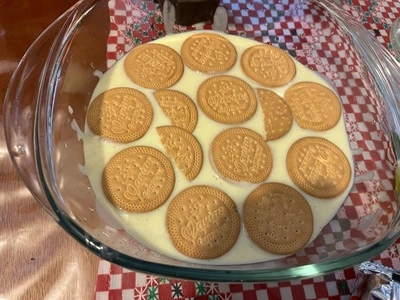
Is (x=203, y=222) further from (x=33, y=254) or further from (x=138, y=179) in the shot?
(x=33, y=254)

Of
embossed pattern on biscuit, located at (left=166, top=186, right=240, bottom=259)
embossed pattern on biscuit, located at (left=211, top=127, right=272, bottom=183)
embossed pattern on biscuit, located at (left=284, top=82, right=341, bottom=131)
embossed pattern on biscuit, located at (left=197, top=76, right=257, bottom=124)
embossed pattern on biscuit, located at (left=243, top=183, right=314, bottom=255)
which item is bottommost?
embossed pattern on biscuit, located at (left=166, top=186, right=240, bottom=259)

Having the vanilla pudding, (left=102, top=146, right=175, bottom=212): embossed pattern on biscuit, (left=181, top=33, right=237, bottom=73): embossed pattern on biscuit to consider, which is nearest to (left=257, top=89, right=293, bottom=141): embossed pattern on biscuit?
the vanilla pudding

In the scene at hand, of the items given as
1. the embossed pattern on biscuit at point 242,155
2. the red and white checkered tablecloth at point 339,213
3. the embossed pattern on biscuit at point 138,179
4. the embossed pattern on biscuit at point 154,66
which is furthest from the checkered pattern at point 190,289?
the embossed pattern on biscuit at point 154,66

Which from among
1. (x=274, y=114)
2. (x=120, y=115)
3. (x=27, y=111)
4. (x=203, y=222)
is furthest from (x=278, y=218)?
(x=27, y=111)

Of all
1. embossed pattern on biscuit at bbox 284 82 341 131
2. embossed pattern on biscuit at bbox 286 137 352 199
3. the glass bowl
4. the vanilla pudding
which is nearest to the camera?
the glass bowl

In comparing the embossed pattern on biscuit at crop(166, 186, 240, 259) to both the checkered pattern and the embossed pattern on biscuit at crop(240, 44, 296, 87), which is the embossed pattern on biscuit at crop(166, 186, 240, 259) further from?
the embossed pattern on biscuit at crop(240, 44, 296, 87)

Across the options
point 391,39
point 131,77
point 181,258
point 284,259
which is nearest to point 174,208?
point 181,258
